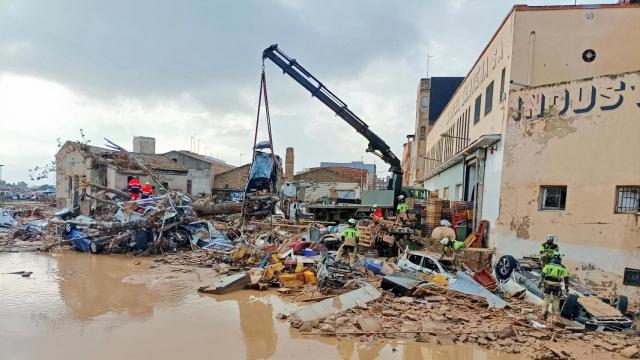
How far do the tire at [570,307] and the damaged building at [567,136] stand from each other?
161 inches

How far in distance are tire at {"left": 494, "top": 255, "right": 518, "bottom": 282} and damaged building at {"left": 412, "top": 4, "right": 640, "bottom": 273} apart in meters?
2.31

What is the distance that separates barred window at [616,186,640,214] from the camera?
37.7 ft

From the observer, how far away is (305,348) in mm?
7262

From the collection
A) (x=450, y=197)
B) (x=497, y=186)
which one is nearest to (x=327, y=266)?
(x=497, y=186)

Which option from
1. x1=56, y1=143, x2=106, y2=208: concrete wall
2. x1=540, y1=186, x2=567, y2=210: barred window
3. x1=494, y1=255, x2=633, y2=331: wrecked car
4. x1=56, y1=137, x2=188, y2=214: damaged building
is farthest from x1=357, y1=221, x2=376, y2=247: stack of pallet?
x1=56, y1=143, x2=106, y2=208: concrete wall

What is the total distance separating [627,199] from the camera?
11.6 meters

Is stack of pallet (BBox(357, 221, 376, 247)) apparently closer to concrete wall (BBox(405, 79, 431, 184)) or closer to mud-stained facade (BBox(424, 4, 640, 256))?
mud-stained facade (BBox(424, 4, 640, 256))

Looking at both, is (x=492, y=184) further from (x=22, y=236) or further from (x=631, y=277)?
(x=22, y=236)

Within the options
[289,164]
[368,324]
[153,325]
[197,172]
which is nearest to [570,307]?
[368,324]

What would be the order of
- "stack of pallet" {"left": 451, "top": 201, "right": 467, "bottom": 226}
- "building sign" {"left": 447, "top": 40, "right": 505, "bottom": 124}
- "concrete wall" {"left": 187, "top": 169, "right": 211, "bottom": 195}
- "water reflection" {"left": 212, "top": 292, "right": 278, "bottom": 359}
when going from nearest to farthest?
"water reflection" {"left": 212, "top": 292, "right": 278, "bottom": 359}, "building sign" {"left": 447, "top": 40, "right": 505, "bottom": 124}, "stack of pallet" {"left": 451, "top": 201, "right": 467, "bottom": 226}, "concrete wall" {"left": 187, "top": 169, "right": 211, "bottom": 195}

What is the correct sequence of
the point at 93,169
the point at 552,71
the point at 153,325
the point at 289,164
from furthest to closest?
the point at 289,164
the point at 93,169
the point at 552,71
the point at 153,325

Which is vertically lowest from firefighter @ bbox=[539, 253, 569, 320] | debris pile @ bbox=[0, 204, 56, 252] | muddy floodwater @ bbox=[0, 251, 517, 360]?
debris pile @ bbox=[0, 204, 56, 252]

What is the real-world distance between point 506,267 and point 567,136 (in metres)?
4.77

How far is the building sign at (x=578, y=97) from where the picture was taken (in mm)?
11586
